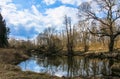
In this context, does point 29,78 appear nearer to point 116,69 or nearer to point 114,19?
point 116,69

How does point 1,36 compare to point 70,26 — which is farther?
point 70,26

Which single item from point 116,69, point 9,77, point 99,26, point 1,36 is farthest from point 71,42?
point 9,77

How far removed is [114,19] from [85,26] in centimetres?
539

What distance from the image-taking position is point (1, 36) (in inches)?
3120

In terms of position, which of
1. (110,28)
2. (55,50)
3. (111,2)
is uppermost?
(111,2)

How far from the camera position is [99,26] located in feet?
163

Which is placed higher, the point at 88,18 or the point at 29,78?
the point at 88,18

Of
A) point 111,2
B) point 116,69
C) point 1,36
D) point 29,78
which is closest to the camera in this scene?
point 29,78

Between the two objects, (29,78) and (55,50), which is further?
(55,50)

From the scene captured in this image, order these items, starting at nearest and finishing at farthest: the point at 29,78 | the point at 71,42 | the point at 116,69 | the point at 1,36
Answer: the point at 29,78
the point at 116,69
the point at 1,36
the point at 71,42

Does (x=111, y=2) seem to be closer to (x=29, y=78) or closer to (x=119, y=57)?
(x=119, y=57)

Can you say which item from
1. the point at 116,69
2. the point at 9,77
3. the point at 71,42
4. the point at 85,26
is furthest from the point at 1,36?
the point at 9,77

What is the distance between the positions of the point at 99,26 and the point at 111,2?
4970mm

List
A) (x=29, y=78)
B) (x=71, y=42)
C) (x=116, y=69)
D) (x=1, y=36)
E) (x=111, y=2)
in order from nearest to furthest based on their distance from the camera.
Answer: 1. (x=29, y=78)
2. (x=116, y=69)
3. (x=111, y=2)
4. (x=1, y=36)
5. (x=71, y=42)
